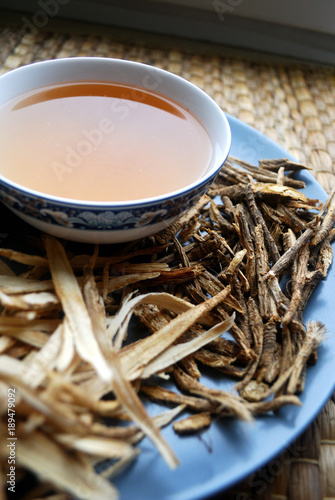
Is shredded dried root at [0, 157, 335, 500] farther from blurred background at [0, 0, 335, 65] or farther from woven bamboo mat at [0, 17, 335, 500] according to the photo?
blurred background at [0, 0, 335, 65]

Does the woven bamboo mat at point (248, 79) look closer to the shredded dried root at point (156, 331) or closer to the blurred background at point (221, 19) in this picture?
the blurred background at point (221, 19)

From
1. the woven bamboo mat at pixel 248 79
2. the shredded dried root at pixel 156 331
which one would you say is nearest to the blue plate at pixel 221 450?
the shredded dried root at pixel 156 331

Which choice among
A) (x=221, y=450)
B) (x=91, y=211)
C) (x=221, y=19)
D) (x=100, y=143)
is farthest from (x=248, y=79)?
(x=221, y=450)

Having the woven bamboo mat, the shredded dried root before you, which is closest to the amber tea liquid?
the shredded dried root

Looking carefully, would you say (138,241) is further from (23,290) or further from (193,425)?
(193,425)

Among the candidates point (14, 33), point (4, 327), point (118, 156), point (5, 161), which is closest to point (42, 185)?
point (5, 161)
